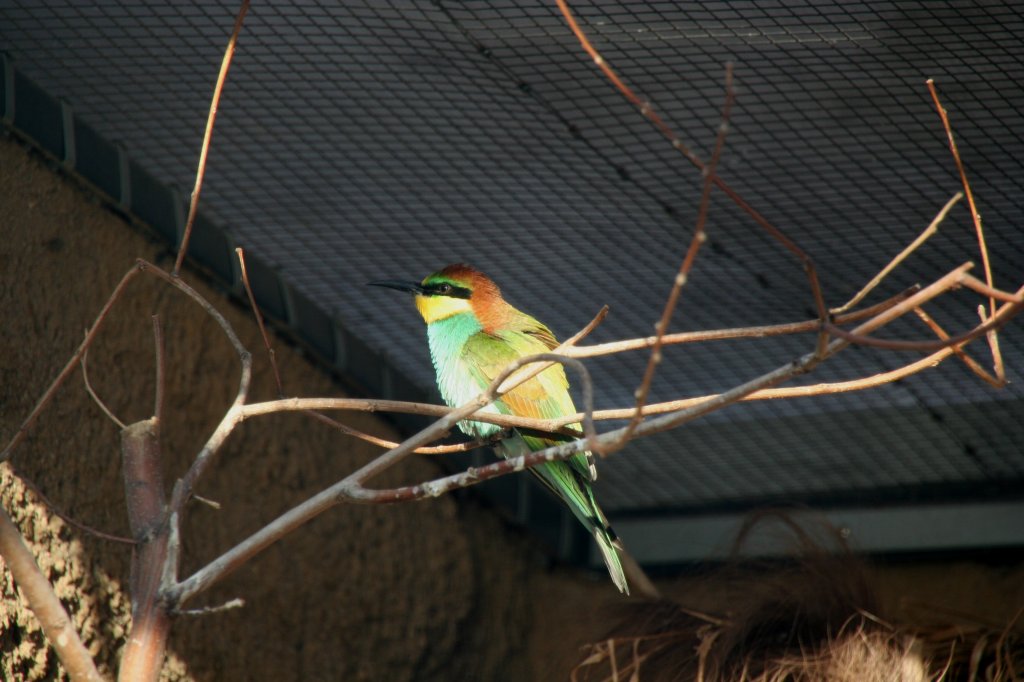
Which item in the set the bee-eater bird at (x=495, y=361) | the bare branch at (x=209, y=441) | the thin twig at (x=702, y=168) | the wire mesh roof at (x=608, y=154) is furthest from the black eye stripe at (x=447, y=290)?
the thin twig at (x=702, y=168)

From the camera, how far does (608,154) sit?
79.5 inches

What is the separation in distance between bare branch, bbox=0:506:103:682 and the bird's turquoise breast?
938 mm

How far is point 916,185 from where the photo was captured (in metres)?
2.00

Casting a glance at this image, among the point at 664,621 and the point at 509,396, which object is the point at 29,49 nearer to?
the point at 509,396

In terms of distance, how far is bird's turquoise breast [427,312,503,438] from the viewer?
6.91 ft

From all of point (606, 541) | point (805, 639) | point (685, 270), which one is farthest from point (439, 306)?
point (685, 270)

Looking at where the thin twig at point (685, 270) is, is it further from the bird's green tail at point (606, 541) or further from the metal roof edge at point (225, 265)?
the metal roof edge at point (225, 265)

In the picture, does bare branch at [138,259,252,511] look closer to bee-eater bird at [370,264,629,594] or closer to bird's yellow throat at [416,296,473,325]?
bee-eater bird at [370,264,629,594]

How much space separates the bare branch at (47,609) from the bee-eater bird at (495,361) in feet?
2.86

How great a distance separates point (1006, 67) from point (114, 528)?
1.53m

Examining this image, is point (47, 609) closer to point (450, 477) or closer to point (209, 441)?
point (209, 441)

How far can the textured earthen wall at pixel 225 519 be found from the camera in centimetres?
188

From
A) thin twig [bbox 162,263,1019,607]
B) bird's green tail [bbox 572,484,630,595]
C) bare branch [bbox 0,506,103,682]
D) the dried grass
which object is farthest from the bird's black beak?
bare branch [bbox 0,506,103,682]

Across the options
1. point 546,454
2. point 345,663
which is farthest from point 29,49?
point 345,663
